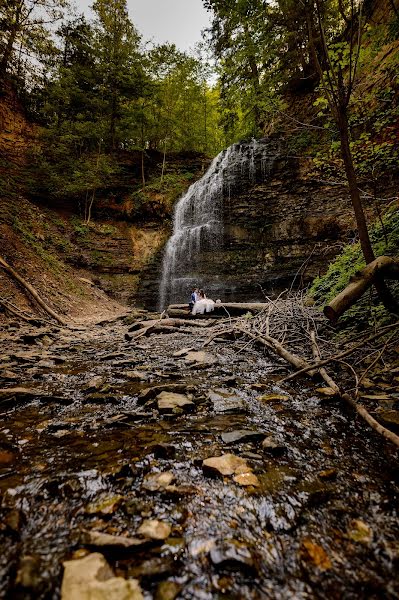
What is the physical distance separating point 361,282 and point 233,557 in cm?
285

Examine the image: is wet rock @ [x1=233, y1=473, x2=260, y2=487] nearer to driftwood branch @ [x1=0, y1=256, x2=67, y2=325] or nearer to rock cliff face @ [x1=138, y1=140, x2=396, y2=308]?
driftwood branch @ [x1=0, y1=256, x2=67, y2=325]

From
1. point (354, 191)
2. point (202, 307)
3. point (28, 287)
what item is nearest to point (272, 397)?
point (354, 191)

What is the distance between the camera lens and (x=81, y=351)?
4898 millimetres

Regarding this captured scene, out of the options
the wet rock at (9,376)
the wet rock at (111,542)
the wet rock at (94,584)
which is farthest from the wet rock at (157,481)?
the wet rock at (9,376)

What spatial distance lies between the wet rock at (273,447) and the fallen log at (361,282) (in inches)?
62.7

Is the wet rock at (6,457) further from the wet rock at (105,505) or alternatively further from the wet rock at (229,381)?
the wet rock at (229,381)

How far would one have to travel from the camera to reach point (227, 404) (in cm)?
250

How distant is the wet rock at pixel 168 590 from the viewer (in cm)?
83

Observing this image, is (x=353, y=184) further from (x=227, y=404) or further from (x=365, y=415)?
(x=227, y=404)

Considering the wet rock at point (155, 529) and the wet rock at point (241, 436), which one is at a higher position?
the wet rock at point (155, 529)

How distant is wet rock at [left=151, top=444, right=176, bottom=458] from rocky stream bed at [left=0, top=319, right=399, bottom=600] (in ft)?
0.04

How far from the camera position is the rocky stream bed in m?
0.90

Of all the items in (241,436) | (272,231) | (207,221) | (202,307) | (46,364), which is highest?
(207,221)

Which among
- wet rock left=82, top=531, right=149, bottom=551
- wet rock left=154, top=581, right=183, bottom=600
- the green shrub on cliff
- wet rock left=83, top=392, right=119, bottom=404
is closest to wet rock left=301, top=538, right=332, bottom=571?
wet rock left=154, top=581, right=183, bottom=600
